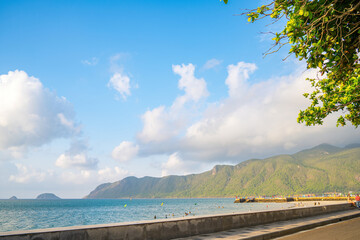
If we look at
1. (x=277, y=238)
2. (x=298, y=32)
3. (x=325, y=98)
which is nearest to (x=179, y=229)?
(x=277, y=238)

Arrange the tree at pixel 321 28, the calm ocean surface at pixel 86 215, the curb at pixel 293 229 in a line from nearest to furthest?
1. the tree at pixel 321 28
2. the curb at pixel 293 229
3. the calm ocean surface at pixel 86 215

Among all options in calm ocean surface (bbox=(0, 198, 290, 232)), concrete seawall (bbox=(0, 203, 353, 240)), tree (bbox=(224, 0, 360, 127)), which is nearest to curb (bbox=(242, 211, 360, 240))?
Answer: concrete seawall (bbox=(0, 203, 353, 240))

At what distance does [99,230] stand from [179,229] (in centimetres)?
280

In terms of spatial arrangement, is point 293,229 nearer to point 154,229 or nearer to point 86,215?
point 154,229

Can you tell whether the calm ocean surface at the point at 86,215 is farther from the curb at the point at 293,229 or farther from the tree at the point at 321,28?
the tree at the point at 321,28

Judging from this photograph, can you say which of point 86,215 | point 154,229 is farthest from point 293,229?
point 86,215

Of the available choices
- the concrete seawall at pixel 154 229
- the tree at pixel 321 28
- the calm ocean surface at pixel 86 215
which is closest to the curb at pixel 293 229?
the concrete seawall at pixel 154 229

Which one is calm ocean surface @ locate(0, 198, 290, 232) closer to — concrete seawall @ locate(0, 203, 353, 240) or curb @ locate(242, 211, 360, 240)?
curb @ locate(242, 211, 360, 240)

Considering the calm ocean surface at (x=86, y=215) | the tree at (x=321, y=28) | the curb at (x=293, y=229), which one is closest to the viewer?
the tree at (x=321, y=28)

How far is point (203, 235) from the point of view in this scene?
8953mm

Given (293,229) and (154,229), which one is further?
(293,229)

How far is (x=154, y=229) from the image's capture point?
25.7ft

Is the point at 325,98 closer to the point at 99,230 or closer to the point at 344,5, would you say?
the point at 344,5

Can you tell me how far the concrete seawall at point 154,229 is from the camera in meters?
6.13
